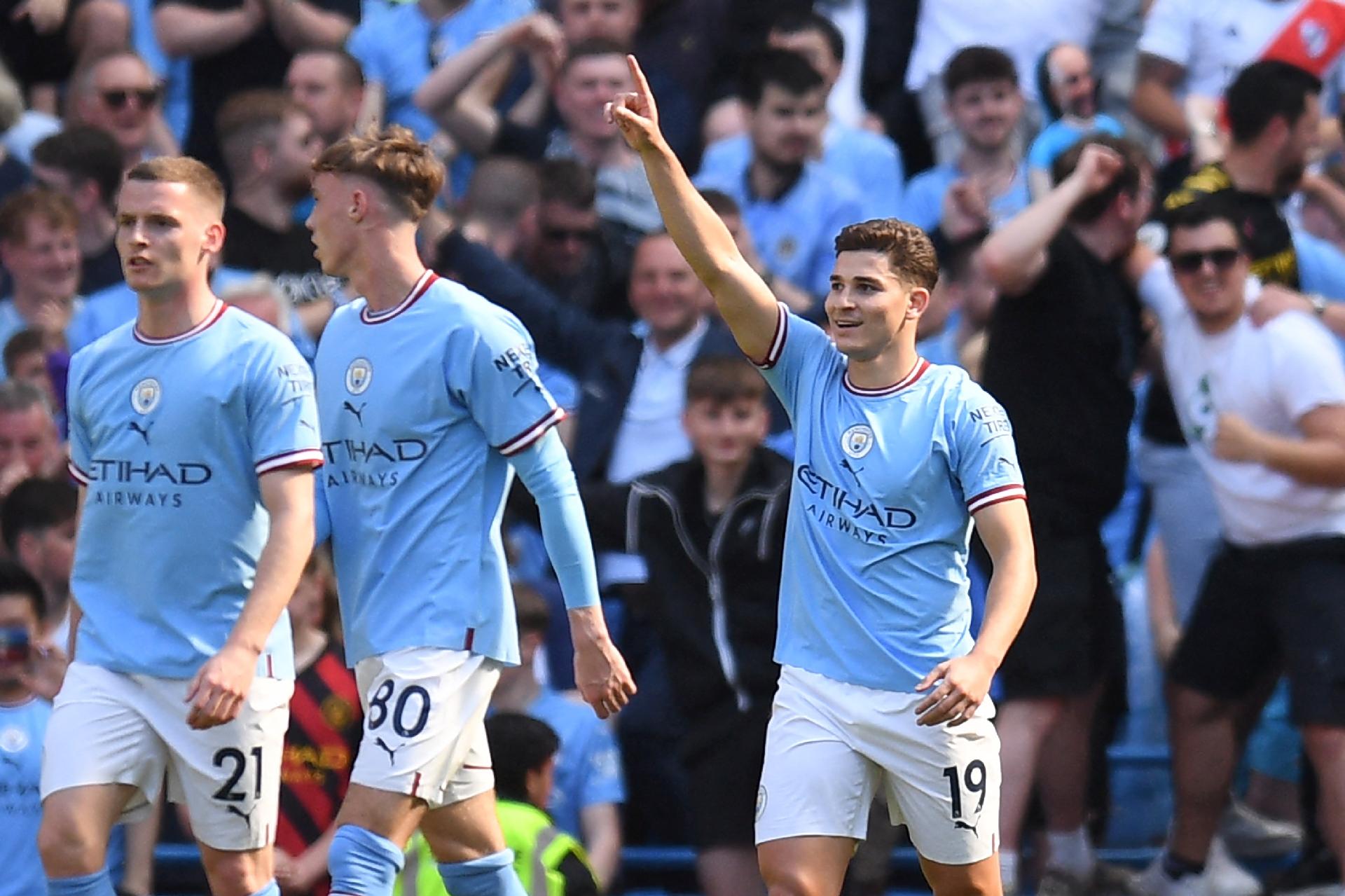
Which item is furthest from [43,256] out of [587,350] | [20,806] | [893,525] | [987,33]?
[893,525]

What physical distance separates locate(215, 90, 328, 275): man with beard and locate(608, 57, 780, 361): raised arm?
4008mm

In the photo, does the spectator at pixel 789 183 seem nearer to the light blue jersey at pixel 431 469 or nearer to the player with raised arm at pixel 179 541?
the light blue jersey at pixel 431 469

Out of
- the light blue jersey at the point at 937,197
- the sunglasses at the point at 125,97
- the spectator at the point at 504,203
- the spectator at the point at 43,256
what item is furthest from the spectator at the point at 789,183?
the spectator at the point at 43,256

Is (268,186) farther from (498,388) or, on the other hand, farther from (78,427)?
(498,388)

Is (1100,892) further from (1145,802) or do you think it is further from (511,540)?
(511,540)

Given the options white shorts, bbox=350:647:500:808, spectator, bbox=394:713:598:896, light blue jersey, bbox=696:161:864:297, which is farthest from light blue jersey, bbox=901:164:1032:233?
white shorts, bbox=350:647:500:808

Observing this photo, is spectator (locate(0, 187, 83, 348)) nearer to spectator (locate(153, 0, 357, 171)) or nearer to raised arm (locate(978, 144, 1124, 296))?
spectator (locate(153, 0, 357, 171))

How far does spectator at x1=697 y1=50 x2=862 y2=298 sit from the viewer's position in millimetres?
10680

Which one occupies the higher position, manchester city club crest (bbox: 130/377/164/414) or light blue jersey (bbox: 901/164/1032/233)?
light blue jersey (bbox: 901/164/1032/233)

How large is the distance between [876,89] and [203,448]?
6395mm

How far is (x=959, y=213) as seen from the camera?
1061cm

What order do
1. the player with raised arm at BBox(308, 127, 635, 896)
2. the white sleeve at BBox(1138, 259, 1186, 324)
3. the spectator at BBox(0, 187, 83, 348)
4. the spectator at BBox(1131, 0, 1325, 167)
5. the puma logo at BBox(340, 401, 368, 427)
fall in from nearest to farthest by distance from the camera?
the player with raised arm at BBox(308, 127, 635, 896) < the puma logo at BBox(340, 401, 368, 427) < the white sleeve at BBox(1138, 259, 1186, 324) < the spectator at BBox(0, 187, 83, 348) < the spectator at BBox(1131, 0, 1325, 167)

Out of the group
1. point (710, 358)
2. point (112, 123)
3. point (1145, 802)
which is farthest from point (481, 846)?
point (112, 123)

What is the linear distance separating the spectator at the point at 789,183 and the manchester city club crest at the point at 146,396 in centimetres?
422
